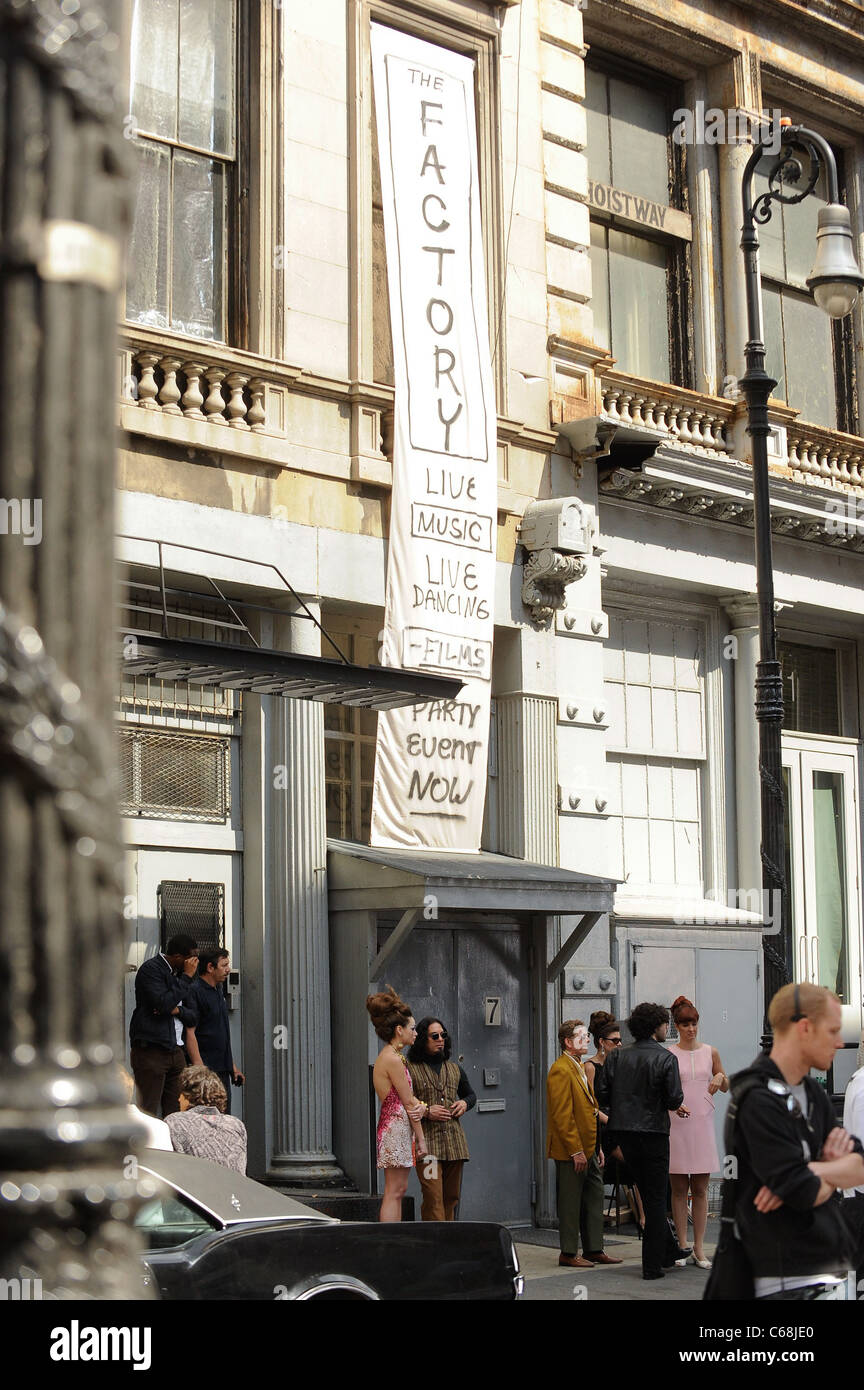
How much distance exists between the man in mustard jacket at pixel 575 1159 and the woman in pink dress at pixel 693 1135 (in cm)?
67

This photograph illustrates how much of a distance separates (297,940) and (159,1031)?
200cm

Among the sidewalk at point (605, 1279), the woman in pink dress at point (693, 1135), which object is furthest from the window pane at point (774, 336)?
the sidewalk at point (605, 1279)

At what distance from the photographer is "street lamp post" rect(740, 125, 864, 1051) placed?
1391 cm

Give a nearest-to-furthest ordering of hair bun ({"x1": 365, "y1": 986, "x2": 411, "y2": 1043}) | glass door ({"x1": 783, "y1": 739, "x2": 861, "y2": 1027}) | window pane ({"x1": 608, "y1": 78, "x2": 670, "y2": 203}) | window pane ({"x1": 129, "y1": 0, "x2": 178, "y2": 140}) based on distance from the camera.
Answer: hair bun ({"x1": 365, "y1": 986, "x2": 411, "y2": 1043}) → window pane ({"x1": 129, "y1": 0, "x2": 178, "y2": 140}) → window pane ({"x1": 608, "y1": 78, "x2": 670, "y2": 203}) → glass door ({"x1": 783, "y1": 739, "x2": 861, "y2": 1027})

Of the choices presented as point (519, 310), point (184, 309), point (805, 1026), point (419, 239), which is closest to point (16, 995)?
point (805, 1026)

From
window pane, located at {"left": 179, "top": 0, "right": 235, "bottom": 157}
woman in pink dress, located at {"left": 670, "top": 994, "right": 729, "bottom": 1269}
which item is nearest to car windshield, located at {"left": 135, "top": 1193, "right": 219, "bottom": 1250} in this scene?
woman in pink dress, located at {"left": 670, "top": 994, "right": 729, "bottom": 1269}

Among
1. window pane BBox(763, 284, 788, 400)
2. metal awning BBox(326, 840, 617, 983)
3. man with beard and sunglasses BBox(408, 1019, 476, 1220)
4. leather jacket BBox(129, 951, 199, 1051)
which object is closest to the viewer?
man with beard and sunglasses BBox(408, 1019, 476, 1220)

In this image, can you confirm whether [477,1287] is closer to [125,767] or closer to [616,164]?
[125,767]

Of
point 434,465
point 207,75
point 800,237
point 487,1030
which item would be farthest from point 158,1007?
point 800,237

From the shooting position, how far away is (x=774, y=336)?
21875 millimetres

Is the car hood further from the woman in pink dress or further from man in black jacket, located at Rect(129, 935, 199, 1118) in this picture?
the woman in pink dress

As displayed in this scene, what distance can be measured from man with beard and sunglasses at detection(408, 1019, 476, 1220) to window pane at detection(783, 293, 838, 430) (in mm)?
11168

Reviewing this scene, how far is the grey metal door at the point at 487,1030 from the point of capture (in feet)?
52.3
